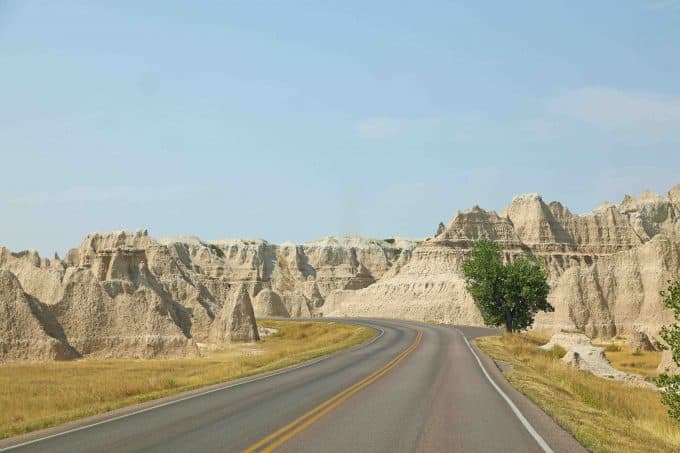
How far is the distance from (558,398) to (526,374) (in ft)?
24.8

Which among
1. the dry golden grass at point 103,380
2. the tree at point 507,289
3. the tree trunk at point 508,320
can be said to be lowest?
the dry golden grass at point 103,380

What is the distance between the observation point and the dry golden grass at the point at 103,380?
69.9 feet

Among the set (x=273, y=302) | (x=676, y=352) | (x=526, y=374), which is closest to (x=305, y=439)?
(x=676, y=352)

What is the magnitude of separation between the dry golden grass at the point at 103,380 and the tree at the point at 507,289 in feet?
33.8

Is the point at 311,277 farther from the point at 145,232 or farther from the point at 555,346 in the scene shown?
the point at 555,346

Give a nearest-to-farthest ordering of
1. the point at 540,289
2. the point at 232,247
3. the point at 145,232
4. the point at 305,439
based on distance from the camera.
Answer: the point at 305,439, the point at 540,289, the point at 145,232, the point at 232,247

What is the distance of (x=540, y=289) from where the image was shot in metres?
61.5

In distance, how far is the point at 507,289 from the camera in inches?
2420

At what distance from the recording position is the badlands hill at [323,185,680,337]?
89.1 m

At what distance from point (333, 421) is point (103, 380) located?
2200 cm

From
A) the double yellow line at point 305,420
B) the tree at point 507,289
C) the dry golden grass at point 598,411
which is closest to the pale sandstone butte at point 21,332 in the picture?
the dry golden grass at point 598,411

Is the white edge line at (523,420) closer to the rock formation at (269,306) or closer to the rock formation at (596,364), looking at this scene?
the rock formation at (596,364)

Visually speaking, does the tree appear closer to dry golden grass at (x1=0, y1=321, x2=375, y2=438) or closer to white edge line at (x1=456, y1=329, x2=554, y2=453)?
dry golden grass at (x1=0, y1=321, x2=375, y2=438)

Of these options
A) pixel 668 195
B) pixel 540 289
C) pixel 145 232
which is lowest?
pixel 540 289
